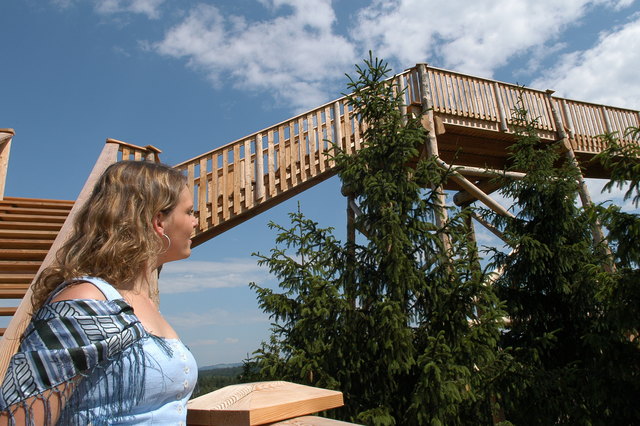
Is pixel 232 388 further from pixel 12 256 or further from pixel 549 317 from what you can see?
pixel 549 317

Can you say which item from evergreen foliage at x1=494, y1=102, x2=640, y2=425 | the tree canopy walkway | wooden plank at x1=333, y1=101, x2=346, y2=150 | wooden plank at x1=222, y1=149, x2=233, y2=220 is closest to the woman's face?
the tree canopy walkway

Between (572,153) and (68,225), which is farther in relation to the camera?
(572,153)

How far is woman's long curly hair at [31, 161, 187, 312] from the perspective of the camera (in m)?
1.24

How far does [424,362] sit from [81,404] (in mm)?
4081

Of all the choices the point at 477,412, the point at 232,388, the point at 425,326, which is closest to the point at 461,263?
the point at 425,326

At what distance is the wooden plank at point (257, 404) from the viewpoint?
37.8 inches

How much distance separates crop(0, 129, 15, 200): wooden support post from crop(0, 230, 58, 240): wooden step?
1.50 m

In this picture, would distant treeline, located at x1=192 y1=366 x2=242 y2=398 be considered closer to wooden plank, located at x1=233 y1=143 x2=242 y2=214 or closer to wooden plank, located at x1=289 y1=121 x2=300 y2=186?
wooden plank, located at x1=233 y1=143 x2=242 y2=214

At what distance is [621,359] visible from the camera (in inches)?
212

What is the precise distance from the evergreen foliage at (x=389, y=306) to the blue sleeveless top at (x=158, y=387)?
355 centimetres

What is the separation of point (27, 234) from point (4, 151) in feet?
6.57

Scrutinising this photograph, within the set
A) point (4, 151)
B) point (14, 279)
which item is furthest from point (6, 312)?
point (4, 151)

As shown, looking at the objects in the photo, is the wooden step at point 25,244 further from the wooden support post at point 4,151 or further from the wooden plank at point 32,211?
the wooden support post at point 4,151

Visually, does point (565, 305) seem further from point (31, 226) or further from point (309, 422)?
point (31, 226)
